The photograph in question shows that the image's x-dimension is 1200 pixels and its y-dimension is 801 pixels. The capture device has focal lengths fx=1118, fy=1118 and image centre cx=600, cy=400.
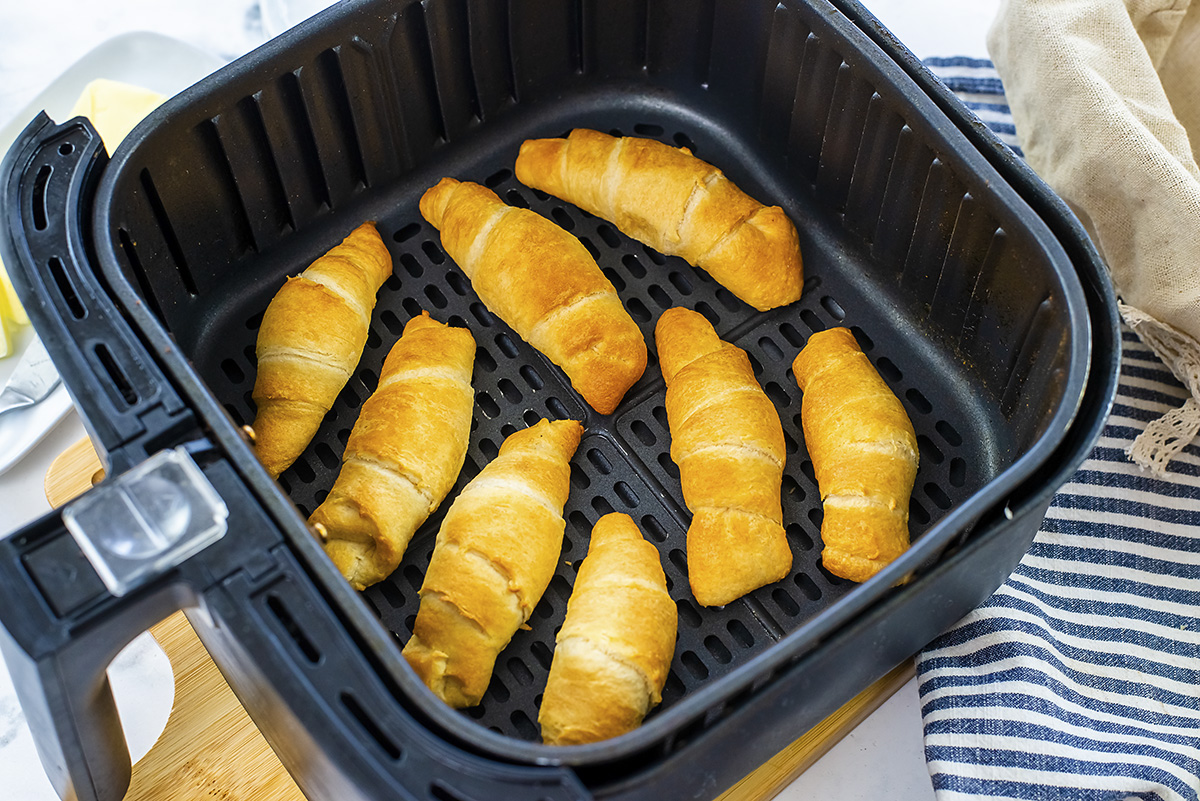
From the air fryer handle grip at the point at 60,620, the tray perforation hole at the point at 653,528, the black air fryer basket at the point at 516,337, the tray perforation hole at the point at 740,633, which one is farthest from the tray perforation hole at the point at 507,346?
the air fryer handle grip at the point at 60,620

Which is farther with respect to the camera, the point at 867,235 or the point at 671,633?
the point at 867,235

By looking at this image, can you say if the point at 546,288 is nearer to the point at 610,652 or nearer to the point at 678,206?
the point at 678,206

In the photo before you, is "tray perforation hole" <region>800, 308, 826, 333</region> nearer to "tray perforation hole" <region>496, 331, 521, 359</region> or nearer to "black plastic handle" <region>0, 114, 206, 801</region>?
"tray perforation hole" <region>496, 331, 521, 359</region>

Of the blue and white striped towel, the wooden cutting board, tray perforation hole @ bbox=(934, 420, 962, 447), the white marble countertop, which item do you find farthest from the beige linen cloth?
the wooden cutting board

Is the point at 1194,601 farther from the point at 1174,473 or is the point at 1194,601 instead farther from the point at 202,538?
the point at 202,538

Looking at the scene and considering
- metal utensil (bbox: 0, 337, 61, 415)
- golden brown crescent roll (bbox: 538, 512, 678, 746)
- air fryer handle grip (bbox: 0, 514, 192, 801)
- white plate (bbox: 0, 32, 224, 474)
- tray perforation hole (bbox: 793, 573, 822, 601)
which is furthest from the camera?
white plate (bbox: 0, 32, 224, 474)

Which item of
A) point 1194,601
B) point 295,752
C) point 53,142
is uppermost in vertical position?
point 53,142

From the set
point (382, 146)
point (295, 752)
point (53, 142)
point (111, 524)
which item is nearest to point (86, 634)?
point (111, 524)
